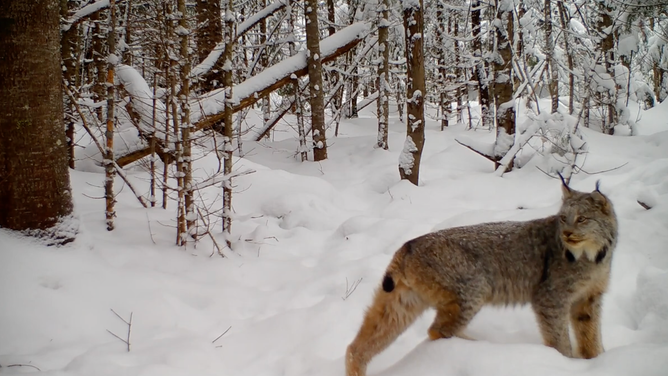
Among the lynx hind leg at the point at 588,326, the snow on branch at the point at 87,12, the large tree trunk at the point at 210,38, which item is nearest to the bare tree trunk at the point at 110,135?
the snow on branch at the point at 87,12

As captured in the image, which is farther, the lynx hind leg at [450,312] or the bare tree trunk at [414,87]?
the bare tree trunk at [414,87]

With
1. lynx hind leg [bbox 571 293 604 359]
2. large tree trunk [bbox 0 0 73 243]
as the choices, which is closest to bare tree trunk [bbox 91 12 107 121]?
Result: large tree trunk [bbox 0 0 73 243]

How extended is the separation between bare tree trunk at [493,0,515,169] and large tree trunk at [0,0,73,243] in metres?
8.58

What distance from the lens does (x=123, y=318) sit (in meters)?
4.38

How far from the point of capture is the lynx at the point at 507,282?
344cm

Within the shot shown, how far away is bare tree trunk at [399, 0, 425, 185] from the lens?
340 inches

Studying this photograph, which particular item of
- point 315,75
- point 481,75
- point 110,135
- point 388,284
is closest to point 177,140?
point 110,135

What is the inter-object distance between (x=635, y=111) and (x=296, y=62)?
1351 centimetres

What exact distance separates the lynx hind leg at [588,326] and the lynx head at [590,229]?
387 mm

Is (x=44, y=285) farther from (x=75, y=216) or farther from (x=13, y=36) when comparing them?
(x=13, y=36)

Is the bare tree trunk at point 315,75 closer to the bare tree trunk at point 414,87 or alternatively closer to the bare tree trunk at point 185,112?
the bare tree trunk at point 414,87

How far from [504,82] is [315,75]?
451cm

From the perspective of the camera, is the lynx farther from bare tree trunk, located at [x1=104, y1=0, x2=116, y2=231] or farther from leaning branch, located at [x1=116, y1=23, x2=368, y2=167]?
leaning branch, located at [x1=116, y1=23, x2=368, y2=167]

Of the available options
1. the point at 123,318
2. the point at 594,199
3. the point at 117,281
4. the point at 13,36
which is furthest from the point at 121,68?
the point at 594,199
